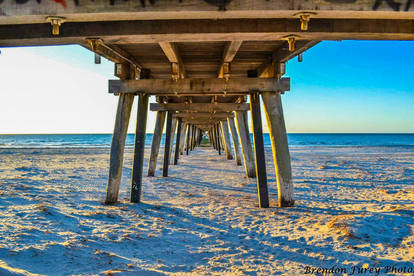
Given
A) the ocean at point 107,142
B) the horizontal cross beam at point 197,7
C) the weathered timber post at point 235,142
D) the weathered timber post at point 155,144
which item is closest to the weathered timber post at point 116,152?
the horizontal cross beam at point 197,7

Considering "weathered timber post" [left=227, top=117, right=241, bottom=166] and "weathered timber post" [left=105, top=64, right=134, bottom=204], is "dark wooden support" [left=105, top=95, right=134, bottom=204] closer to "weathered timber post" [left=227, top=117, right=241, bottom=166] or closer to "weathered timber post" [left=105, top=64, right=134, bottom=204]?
"weathered timber post" [left=105, top=64, right=134, bottom=204]

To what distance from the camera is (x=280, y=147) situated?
5.55 meters

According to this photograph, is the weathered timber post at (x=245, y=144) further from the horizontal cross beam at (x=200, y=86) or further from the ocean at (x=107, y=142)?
the ocean at (x=107, y=142)

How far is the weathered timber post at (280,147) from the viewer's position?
553 centimetres

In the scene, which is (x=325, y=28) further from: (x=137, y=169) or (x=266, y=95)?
(x=137, y=169)

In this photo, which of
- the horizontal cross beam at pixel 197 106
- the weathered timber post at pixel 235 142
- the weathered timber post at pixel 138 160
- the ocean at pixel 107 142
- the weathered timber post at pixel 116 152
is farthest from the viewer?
the ocean at pixel 107 142

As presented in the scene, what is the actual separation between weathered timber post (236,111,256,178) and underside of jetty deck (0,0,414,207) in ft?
12.4

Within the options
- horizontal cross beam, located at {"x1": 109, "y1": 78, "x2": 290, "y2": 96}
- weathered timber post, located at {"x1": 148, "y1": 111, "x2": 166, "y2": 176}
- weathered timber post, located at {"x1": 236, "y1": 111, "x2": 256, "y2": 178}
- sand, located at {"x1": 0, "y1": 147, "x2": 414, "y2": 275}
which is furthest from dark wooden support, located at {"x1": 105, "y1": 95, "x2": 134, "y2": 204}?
weathered timber post, located at {"x1": 236, "y1": 111, "x2": 256, "y2": 178}

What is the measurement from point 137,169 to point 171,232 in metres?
2.24

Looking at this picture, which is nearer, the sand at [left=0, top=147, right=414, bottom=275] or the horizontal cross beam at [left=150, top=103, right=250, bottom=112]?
the sand at [left=0, top=147, right=414, bottom=275]

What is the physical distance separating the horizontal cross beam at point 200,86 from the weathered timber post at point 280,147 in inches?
9.8

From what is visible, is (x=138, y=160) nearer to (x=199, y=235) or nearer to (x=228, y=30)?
(x=199, y=235)

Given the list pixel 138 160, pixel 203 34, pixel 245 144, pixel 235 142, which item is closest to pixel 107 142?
pixel 235 142

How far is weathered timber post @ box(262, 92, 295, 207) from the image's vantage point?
5531mm
